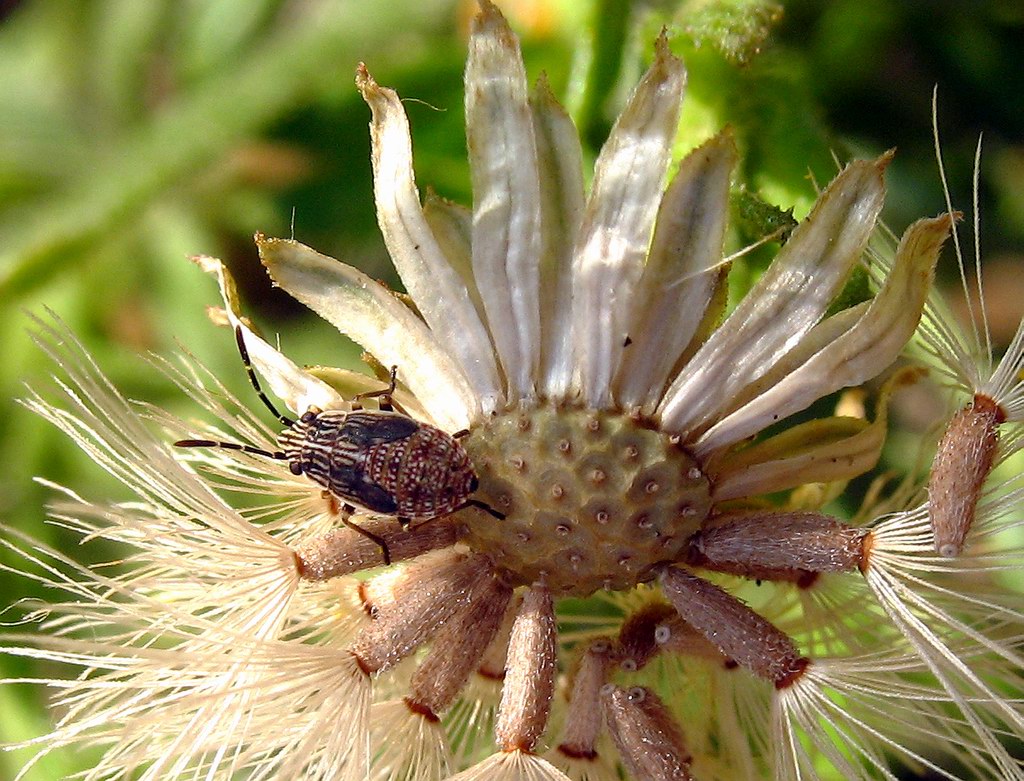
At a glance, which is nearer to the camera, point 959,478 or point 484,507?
point 959,478

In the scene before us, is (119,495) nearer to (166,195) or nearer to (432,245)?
(166,195)

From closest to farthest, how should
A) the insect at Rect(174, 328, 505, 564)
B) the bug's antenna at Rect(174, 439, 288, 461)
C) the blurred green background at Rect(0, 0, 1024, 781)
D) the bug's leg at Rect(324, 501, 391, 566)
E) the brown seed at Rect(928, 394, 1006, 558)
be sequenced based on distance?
the brown seed at Rect(928, 394, 1006, 558)
the insect at Rect(174, 328, 505, 564)
the bug's leg at Rect(324, 501, 391, 566)
the bug's antenna at Rect(174, 439, 288, 461)
the blurred green background at Rect(0, 0, 1024, 781)

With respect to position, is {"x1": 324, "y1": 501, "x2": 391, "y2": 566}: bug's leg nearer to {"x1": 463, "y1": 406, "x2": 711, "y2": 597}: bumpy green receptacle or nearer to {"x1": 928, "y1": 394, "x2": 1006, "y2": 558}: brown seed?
{"x1": 463, "y1": 406, "x2": 711, "y2": 597}: bumpy green receptacle

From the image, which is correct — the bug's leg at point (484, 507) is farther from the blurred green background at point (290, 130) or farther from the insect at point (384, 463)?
the blurred green background at point (290, 130)

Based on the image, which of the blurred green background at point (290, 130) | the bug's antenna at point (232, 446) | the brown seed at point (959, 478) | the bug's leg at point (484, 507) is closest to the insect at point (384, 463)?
the bug's leg at point (484, 507)

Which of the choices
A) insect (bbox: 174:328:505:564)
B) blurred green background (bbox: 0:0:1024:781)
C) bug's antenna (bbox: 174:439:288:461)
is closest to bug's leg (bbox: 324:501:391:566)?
insect (bbox: 174:328:505:564)

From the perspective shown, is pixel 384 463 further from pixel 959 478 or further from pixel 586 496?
pixel 959 478

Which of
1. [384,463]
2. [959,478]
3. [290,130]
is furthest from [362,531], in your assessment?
[290,130]
